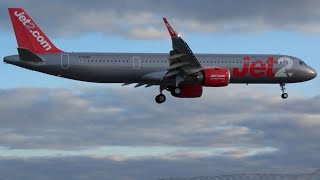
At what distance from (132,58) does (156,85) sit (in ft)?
11.7

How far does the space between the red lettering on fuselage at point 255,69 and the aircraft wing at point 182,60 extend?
5769 millimetres

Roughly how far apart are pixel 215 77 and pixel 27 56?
1581 centimetres

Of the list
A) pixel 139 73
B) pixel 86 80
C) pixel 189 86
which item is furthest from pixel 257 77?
pixel 86 80

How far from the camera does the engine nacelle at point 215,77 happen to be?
2442 inches

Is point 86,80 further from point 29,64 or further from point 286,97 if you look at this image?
point 286,97

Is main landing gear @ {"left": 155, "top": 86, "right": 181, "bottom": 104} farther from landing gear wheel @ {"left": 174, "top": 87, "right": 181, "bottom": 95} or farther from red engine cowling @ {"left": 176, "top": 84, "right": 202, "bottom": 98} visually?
red engine cowling @ {"left": 176, "top": 84, "right": 202, "bottom": 98}

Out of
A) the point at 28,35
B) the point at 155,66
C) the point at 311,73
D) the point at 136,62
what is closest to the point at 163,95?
the point at 155,66

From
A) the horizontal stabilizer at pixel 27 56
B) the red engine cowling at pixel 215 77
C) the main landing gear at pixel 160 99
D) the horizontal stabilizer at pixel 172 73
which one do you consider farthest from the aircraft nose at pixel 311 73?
the horizontal stabilizer at pixel 27 56

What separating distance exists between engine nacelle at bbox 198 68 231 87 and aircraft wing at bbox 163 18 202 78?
0.96m

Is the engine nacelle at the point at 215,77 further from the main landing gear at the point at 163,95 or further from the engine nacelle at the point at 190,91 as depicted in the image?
the main landing gear at the point at 163,95

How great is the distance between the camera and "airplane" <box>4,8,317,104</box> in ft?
205

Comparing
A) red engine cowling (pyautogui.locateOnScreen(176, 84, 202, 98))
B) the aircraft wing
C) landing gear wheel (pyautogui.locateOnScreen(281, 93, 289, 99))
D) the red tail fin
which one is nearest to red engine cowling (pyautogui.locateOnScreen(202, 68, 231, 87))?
the aircraft wing

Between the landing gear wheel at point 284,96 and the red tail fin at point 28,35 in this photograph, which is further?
Answer: the landing gear wheel at point 284,96

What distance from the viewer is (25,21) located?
6594cm
